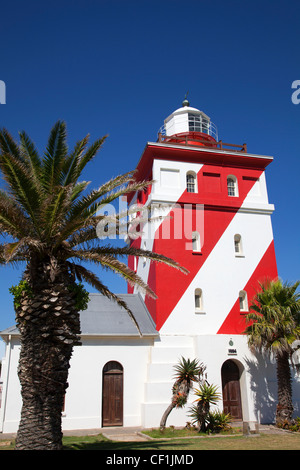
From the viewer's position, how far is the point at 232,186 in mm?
24125

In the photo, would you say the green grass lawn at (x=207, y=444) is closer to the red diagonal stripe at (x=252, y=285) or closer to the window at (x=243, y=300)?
the red diagonal stripe at (x=252, y=285)

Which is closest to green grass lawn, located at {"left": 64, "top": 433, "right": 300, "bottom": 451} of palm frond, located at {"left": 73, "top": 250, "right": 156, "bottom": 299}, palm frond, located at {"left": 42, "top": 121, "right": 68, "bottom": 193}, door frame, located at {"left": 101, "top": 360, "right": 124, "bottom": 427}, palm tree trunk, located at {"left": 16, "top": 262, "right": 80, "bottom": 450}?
palm tree trunk, located at {"left": 16, "top": 262, "right": 80, "bottom": 450}

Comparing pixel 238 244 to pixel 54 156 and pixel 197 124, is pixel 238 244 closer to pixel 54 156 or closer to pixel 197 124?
pixel 197 124

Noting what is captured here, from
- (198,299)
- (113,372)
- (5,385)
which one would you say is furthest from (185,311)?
(5,385)

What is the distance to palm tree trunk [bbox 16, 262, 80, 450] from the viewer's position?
990 cm

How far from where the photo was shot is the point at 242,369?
20.0m

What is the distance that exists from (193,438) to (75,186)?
33.8ft

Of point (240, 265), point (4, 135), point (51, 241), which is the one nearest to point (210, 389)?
point (240, 265)

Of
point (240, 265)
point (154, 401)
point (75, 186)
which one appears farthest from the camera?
point (240, 265)

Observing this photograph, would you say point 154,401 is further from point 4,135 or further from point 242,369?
point 4,135

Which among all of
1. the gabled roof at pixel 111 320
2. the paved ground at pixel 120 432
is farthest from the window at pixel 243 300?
the paved ground at pixel 120 432

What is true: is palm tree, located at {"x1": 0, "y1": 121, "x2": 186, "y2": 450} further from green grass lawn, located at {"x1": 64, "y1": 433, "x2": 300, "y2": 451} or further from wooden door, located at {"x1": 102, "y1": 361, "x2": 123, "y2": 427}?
wooden door, located at {"x1": 102, "y1": 361, "x2": 123, "y2": 427}

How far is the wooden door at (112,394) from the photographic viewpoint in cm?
1868

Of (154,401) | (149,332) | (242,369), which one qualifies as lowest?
(154,401)
